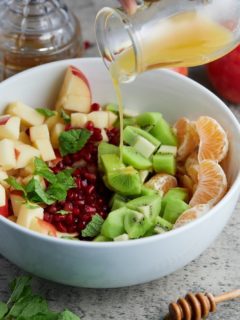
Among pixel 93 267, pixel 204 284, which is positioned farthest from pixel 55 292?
pixel 204 284

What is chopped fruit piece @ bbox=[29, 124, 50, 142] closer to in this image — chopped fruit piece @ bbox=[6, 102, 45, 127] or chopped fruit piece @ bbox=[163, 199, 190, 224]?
chopped fruit piece @ bbox=[6, 102, 45, 127]

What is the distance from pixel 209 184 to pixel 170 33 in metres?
0.49

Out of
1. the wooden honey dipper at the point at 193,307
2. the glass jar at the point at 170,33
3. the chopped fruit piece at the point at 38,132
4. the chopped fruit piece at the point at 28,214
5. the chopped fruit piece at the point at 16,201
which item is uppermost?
the glass jar at the point at 170,33

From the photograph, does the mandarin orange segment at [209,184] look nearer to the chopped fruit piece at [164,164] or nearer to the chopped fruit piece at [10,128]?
the chopped fruit piece at [164,164]

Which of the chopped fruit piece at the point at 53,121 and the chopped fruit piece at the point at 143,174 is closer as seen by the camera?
the chopped fruit piece at the point at 143,174

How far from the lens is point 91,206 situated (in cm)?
230

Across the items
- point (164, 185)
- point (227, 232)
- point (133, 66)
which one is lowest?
point (227, 232)

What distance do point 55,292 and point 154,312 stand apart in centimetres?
30

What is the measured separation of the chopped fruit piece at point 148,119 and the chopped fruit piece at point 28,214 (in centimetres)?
55

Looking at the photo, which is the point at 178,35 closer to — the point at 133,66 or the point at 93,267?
the point at 133,66

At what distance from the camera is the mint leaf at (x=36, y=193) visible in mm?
2246

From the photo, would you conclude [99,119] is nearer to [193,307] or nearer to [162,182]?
[162,182]

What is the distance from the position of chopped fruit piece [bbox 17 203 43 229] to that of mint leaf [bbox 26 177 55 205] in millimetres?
52

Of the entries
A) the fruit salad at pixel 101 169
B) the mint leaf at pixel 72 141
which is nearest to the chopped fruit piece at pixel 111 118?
the fruit salad at pixel 101 169
